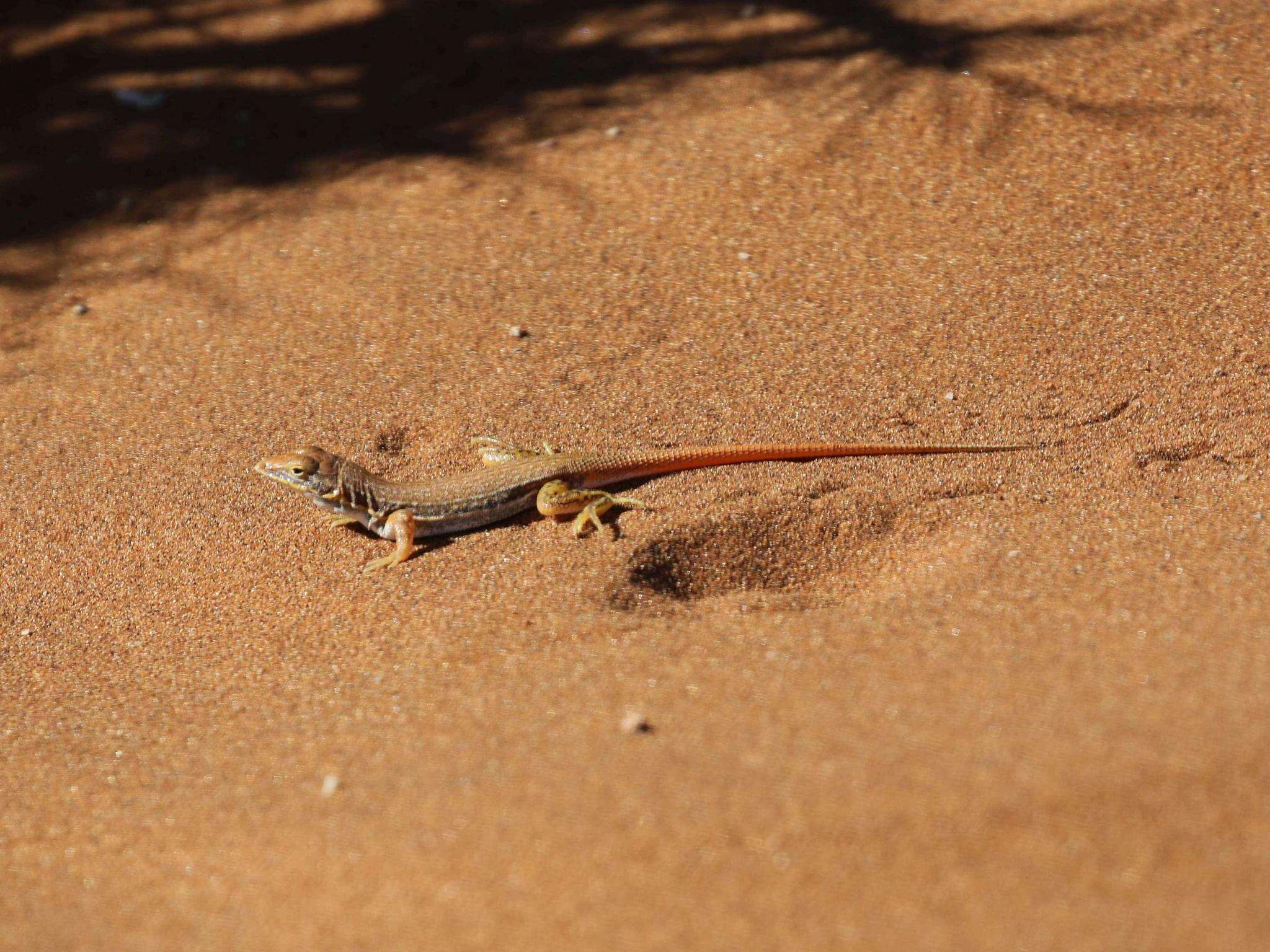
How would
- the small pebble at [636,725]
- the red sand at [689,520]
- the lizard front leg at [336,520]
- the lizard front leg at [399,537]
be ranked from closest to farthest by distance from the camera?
the red sand at [689,520]
the small pebble at [636,725]
the lizard front leg at [399,537]
the lizard front leg at [336,520]

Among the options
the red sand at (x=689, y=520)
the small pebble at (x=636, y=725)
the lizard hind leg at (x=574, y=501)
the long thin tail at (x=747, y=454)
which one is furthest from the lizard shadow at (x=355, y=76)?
the small pebble at (x=636, y=725)

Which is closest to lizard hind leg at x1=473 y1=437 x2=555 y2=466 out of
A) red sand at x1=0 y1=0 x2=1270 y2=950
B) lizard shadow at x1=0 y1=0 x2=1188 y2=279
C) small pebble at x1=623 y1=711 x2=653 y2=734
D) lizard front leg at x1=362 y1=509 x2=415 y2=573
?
red sand at x1=0 y1=0 x2=1270 y2=950

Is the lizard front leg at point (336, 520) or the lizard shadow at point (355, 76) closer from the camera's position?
the lizard front leg at point (336, 520)

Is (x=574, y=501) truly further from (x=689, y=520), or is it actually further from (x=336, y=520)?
(x=336, y=520)

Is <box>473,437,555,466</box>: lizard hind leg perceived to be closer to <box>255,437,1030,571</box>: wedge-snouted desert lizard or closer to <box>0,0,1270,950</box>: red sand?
<box>255,437,1030,571</box>: wedge-snouted desert lizard

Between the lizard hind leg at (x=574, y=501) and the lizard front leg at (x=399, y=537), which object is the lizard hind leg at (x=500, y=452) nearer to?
the lizard hind leg at (x=574, y=501)

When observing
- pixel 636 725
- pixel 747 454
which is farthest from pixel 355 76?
pixel 636 725

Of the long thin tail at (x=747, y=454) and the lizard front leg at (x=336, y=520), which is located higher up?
the long thin tail at (x=747, y=454)
